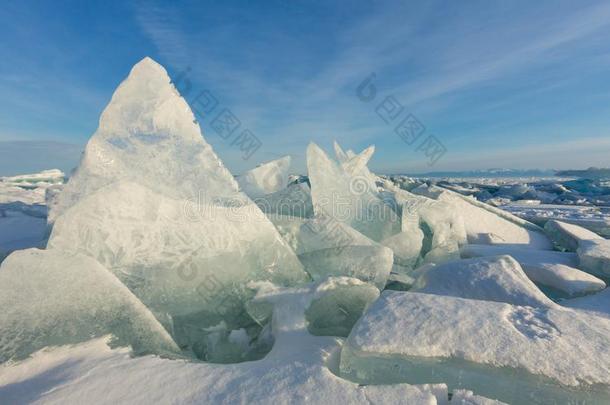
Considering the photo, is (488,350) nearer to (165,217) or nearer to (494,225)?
(165,217)

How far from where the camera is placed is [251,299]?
1909 millimetres

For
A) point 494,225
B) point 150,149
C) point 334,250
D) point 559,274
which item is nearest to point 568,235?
point 494,225

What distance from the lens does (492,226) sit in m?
3.79

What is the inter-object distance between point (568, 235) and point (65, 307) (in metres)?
3.66

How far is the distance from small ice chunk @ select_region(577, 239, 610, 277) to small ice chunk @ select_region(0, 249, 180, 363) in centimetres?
255

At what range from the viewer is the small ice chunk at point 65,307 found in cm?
141

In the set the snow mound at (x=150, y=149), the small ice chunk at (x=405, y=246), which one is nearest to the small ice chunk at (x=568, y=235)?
the small ice chunk at (x=405, y=246)

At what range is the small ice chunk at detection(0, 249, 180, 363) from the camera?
141 cm

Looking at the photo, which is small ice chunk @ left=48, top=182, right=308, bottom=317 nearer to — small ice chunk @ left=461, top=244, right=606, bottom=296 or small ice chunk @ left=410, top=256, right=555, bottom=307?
small ice chunk @ left=410, top=256, right=555, bottom=307

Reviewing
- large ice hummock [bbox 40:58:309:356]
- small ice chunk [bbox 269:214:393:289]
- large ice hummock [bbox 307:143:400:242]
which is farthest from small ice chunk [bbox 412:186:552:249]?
large ice hummock [bbox 40:58:309:356]

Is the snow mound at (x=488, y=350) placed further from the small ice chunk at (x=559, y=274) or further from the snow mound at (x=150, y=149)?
the snow mound at (x=150, y=149)

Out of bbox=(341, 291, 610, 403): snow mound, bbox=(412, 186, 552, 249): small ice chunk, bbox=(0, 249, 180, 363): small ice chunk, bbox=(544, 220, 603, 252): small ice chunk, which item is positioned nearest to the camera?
A: bbox=(341, 291, 610, 403): snow mound

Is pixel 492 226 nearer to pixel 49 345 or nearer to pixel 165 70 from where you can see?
pixel 165 70

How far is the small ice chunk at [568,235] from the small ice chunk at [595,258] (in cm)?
37
